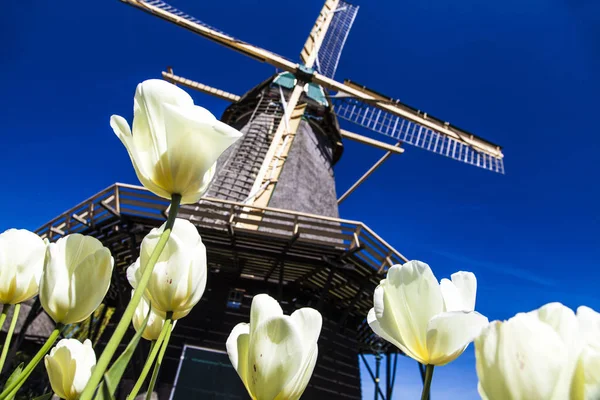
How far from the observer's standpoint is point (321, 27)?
50.8ft

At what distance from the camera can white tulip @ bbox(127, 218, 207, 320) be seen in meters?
0.71

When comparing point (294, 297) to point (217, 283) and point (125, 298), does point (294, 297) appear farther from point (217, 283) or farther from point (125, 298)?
→ point (125, 298)

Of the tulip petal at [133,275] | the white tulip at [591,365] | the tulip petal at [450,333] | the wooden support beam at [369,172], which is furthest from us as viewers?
the wooden support beam at [369,172]

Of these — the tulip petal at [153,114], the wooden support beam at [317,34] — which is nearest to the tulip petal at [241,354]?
the tulip petal at [153,114]

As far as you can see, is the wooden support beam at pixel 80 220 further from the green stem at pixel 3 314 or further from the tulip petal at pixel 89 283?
the tulip petal at pixel 89 283

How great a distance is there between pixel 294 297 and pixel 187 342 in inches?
92.4

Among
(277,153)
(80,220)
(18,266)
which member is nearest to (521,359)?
(18,266)

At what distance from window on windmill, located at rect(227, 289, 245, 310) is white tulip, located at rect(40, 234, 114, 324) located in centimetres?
820

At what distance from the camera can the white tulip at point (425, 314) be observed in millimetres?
586

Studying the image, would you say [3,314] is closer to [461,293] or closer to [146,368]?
[146,368]

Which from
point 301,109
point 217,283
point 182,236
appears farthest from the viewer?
point 301,109

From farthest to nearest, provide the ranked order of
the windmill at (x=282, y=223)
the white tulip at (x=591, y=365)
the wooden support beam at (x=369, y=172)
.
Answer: the wooden support beam at (x=369, y=172) < the windmill at (x=282, y=223) < the white tulip at (x=591, y=365)

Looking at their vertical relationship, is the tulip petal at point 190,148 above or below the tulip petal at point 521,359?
above

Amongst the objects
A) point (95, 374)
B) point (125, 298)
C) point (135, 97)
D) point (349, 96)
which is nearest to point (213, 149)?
point (135, 97)
